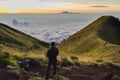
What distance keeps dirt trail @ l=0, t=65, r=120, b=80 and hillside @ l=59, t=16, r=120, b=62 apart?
10.2m

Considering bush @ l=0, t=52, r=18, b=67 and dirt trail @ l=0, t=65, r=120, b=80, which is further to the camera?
bush @ l=0, t=52, r=18, b=67

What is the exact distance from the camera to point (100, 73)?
34.5 meters

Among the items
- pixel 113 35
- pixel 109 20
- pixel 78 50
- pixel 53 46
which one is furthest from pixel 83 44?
pixel 53 46

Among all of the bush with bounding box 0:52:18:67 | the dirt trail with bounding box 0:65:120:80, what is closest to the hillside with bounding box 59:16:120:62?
the dirt trail with bounding box 0:65:120:80

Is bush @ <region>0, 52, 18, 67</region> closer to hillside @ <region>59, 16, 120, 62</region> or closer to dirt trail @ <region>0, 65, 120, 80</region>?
dirt trail @ <region>0, 65, 120, 80</region>

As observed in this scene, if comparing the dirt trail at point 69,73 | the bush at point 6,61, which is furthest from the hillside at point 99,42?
the bush at point 6,61

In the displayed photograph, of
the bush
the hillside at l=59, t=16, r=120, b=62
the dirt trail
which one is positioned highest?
the hillside at l=59, t=16, r=120, b=62

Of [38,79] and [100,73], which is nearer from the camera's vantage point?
[38,79]

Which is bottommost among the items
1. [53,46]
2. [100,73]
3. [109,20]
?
[100,73]

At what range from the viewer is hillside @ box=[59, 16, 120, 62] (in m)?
53.0

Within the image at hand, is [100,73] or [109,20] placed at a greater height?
[109,20]

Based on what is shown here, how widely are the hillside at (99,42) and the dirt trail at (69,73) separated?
1020cm

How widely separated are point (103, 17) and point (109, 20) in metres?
2.40

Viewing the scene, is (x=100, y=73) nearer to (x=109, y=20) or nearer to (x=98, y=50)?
(x=98, y=50)
